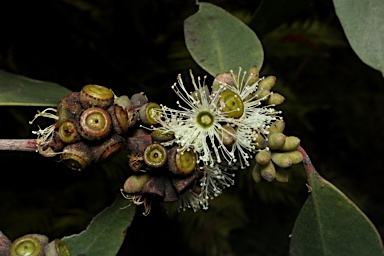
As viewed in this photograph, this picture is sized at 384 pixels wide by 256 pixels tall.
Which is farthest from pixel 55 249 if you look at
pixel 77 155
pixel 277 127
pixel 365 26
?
pixel 365 26

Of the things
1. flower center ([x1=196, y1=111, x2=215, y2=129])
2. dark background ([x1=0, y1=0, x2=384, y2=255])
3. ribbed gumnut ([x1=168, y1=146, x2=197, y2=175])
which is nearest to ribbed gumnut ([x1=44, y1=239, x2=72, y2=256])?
ribbed gumnut ([x1=168, y1=146, x2=197, y2=175])

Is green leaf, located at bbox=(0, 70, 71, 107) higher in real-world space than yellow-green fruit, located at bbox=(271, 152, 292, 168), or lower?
lower

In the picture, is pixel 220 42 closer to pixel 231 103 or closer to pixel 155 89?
pixel 231 103

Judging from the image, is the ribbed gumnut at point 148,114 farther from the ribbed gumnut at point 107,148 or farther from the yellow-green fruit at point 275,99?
the yellow-green fruit at point 275,99

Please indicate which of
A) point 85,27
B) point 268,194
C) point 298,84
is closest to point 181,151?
point 85,27

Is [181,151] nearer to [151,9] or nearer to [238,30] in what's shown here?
[238,30]

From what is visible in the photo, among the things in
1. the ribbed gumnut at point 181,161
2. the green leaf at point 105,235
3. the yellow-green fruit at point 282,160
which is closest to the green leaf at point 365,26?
the yellow-green fruit at point 282,160

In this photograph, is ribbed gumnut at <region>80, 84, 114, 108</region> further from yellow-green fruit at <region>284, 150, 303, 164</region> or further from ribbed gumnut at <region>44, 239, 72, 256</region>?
yellow-green fruit at <region>284, 150, 303, 164</region>
